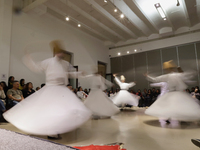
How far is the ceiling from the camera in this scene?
6.19 metres

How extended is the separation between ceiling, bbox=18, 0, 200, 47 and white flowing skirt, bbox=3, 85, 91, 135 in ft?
15.6

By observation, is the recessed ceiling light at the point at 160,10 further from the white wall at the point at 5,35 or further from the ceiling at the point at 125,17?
the white wall at the point at 5,35

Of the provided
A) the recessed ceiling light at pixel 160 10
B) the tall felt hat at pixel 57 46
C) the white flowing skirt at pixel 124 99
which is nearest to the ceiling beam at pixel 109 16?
the recessed ceiling light at pixel 160 10

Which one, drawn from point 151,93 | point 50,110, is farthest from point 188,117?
point 151,93

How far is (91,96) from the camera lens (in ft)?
12.0

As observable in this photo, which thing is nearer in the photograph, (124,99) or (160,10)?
(124,99)

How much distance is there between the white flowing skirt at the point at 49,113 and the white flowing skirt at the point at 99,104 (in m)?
1.42

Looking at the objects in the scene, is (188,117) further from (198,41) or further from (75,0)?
(198,41)

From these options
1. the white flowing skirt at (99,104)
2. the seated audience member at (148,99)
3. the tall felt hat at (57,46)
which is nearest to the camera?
the tall felt hat at (57,46)

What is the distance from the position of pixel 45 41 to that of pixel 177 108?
4982mm

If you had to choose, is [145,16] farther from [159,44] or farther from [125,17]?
[159,44]

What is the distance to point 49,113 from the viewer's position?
1.77m

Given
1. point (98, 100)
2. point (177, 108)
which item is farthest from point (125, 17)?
point (177, 108)

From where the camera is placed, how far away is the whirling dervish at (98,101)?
137 inches
